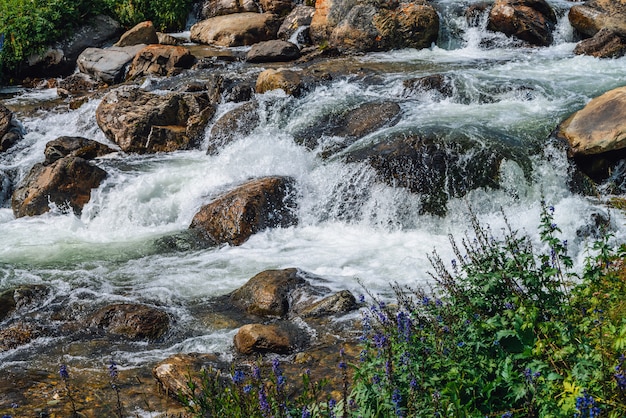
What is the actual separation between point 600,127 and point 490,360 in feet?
22.8

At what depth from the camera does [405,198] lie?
921 cm

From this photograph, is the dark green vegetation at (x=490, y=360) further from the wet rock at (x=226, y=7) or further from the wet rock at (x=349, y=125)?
the wet rock at (x=226, y=7)

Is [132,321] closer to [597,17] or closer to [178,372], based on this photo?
[178,372]

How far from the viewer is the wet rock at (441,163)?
30.3 feet

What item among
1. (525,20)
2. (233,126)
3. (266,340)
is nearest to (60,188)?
(233,126)

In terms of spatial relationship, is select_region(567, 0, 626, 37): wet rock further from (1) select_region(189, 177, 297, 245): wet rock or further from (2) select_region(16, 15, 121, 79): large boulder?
(2) select_region(16, 15, 121, 79): large boulder

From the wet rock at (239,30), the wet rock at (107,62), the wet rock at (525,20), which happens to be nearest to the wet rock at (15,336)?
the wet rock at (107,62)

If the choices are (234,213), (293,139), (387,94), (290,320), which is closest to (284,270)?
(290,320)

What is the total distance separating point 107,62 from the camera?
1659cm

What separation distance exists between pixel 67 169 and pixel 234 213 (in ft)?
10.4

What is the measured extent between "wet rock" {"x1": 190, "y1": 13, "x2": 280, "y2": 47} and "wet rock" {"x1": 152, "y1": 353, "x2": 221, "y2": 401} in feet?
44.0

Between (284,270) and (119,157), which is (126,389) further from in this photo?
(119,157)

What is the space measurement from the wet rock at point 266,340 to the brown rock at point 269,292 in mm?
815

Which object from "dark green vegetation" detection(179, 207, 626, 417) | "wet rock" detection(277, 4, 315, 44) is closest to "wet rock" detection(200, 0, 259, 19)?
"wet rock" detection(277, 4, 315, 44)
